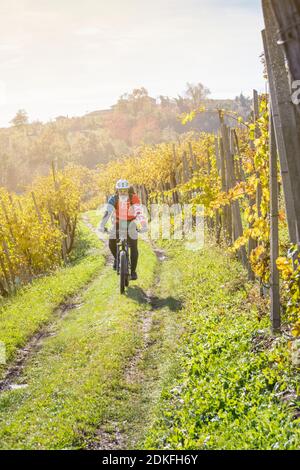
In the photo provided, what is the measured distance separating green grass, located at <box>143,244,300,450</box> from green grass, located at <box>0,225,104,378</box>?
354cm

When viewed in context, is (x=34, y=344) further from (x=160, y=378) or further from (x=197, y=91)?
(x=197, y=91)

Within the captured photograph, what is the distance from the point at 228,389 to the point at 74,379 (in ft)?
8.40

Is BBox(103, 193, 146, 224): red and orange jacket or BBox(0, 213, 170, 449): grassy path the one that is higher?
BBox(103, 193, 146, 224): red and orange jacket

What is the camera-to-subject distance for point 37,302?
1411 cm

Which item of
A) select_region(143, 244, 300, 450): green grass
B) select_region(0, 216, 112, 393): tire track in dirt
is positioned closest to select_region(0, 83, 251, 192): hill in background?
select_region(0, 216, 112, 393): tire track in dirt

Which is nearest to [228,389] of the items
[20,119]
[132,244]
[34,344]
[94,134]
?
[34,344]

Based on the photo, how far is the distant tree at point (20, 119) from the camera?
13025 cm

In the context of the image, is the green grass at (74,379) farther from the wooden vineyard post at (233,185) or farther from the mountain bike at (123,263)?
the wooden vineyard post at (233,185)

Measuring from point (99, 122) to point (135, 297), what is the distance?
14619 centimetres

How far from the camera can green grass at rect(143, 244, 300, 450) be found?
5464 mm

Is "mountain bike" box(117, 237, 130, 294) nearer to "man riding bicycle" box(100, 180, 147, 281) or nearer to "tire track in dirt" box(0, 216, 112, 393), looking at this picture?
"man riding bicycle" box(100, 180, 147, 281)

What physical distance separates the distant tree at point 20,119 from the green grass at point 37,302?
11623 cm

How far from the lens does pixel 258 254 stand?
7652 mm

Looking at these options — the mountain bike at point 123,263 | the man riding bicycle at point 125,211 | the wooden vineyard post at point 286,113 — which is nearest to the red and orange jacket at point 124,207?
the man riding bicycle at point 125,211
